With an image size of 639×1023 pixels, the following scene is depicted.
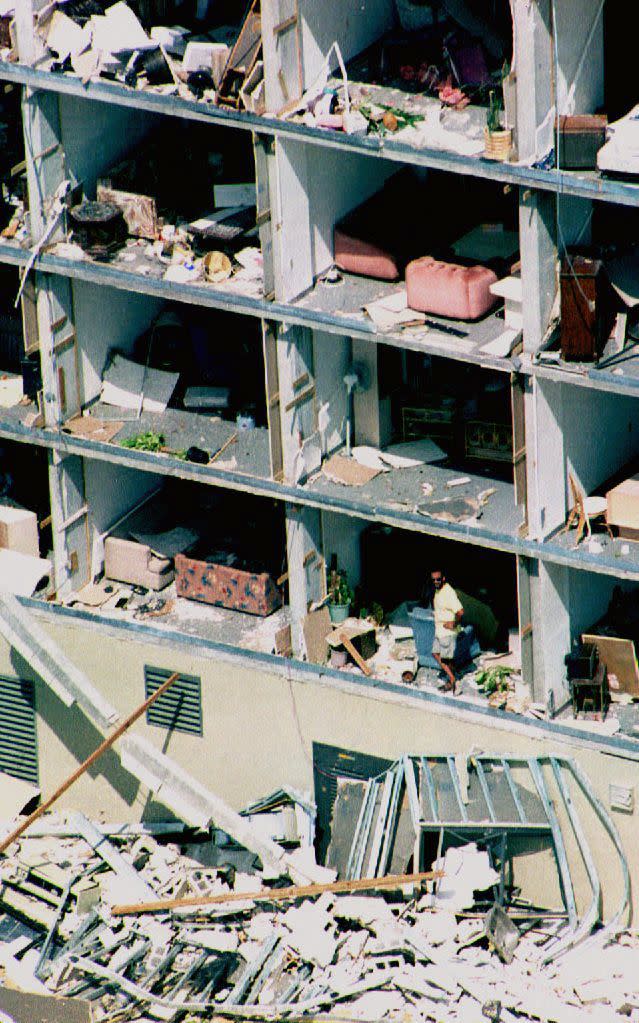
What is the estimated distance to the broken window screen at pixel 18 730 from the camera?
3825 centimetres

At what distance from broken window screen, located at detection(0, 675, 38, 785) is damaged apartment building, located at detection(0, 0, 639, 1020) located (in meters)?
0.06

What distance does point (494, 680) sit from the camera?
35.8 metres

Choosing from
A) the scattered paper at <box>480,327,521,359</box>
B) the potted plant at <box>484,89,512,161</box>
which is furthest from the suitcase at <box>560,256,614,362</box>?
the potted plant at <box>484,89,512,161</box>

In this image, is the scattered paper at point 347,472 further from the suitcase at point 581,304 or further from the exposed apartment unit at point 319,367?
the suitcase at point 581,304

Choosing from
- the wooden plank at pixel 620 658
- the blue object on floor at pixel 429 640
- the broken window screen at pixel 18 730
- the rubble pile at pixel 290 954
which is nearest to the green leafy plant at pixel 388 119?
the blue object on floor at pixel 429 640

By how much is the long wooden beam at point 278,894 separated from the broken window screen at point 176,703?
3057 millimetres

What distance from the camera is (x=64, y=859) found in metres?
37.2

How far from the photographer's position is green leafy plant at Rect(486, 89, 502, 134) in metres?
32.2

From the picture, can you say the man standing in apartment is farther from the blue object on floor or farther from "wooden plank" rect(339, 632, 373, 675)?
"wooden plank" rect(339, 632, 373, 675)

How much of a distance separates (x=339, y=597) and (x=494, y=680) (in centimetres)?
295

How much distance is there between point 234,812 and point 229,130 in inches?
420

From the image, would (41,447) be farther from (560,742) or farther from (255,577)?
(560,742)

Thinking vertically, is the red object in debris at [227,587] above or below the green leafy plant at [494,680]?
above

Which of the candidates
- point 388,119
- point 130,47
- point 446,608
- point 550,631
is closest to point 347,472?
point 446,608
